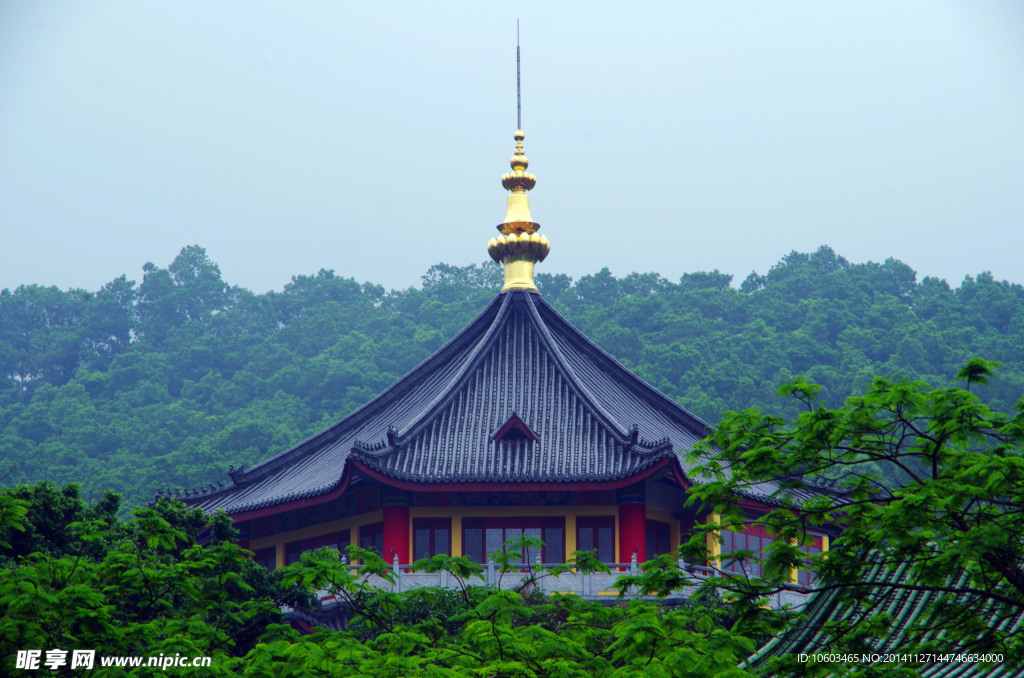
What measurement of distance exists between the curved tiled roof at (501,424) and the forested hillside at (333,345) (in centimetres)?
3069

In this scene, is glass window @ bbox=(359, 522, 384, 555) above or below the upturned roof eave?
below

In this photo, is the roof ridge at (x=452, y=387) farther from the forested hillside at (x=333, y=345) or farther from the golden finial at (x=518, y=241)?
the forested hillside at (x=333, y=345)

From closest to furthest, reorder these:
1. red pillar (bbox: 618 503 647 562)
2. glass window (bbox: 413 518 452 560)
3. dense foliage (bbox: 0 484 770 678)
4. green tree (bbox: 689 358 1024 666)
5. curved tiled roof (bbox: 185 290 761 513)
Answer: green tree (bbox: 689 358 1024 666), dense foliage (bbox: 0 484 770 678), red pillar (bbox: 618 503 647 562), curved tiled roof (bbox: 185 290 761 513), glass window (bbox: 413 518 452 560)

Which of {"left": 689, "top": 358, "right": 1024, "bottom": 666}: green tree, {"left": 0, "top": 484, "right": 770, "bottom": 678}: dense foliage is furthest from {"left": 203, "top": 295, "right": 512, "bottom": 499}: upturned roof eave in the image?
{"left": 689, "top": 358, "right": 1024, "bottom": 666}: green tree

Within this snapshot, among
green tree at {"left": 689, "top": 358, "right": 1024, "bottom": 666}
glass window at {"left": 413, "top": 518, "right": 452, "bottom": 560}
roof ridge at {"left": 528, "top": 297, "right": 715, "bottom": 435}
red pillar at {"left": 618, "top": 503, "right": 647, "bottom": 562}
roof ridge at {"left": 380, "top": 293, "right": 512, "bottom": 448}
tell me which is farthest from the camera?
roof ridge at {"left": 528, "top": 297, "right": 715, "bottom": 435}

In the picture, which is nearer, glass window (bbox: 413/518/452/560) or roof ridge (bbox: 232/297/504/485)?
glass window (bbox: 413/518/452/560)

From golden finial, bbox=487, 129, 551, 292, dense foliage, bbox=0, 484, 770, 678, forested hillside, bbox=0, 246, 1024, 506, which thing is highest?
forested hillside, bbox=0, 246, 1024, 506

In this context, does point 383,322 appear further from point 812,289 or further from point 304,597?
point 304,597

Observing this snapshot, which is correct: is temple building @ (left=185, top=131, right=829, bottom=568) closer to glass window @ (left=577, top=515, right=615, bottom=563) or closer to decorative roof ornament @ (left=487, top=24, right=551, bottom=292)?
glass window @ (left=577, top=515, right=615, bottom=563)

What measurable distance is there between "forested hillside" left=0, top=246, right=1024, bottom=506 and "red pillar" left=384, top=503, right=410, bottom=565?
35.3m

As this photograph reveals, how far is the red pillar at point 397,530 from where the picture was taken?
2478 cm

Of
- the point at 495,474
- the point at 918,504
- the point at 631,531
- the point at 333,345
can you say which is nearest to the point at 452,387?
the point at 495,474

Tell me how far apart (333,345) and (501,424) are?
6755cm

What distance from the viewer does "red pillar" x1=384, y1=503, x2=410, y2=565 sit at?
81.3 feet
